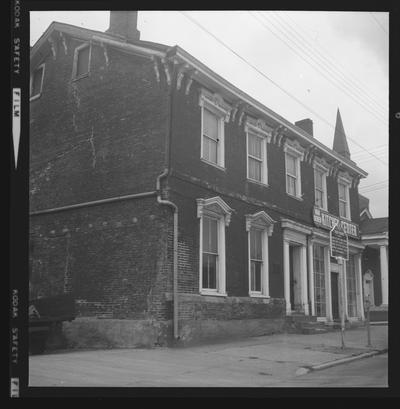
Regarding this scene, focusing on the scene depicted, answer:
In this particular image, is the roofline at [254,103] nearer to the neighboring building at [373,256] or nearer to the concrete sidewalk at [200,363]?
the neighboring building at [373,256]

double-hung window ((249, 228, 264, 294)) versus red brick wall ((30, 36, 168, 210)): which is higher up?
red brick wall ((30, 36, 168, 210))

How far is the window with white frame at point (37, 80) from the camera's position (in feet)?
33.0

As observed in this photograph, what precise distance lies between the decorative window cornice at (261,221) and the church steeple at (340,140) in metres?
2.38

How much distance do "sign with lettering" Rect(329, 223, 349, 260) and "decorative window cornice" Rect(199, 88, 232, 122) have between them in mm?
4068

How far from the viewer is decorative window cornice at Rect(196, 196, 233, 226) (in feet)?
38.2

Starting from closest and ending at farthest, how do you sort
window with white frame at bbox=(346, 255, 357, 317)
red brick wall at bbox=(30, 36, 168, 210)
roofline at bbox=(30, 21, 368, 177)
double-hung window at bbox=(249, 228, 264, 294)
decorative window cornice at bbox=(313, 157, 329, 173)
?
roofline at bbox=(30, 21, 368, 177), red brick wall at bbox=(30, 36, 168, 210), double-hung window at bbox=(249, 228, 264, 294), decorative window cornice at bbox=(313, 157, 329, 173), window with white frame at bbox=(346, 255, 357, 317)

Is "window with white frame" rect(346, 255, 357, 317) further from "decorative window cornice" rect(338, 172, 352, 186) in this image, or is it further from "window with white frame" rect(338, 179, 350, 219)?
"decorative window cornice" rect(338, 172, 352, 186)

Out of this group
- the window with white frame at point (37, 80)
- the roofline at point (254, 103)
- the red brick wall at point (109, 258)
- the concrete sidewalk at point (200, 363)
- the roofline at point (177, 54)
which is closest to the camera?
the concrete sidewalk at point (200, 363)

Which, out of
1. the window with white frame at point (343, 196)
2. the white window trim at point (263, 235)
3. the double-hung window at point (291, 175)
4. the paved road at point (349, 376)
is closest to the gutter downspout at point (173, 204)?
the white window trim at point (263, 235)

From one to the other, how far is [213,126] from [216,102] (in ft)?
1.80

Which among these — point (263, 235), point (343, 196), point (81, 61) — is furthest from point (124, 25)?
point (343, 196)

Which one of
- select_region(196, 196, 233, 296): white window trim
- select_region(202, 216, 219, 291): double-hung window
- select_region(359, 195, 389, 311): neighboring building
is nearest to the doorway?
select_region(359, 195, 389, 311): neighboring building

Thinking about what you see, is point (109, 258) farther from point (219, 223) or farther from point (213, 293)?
point (219, 223)

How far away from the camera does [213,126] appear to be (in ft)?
40.7
